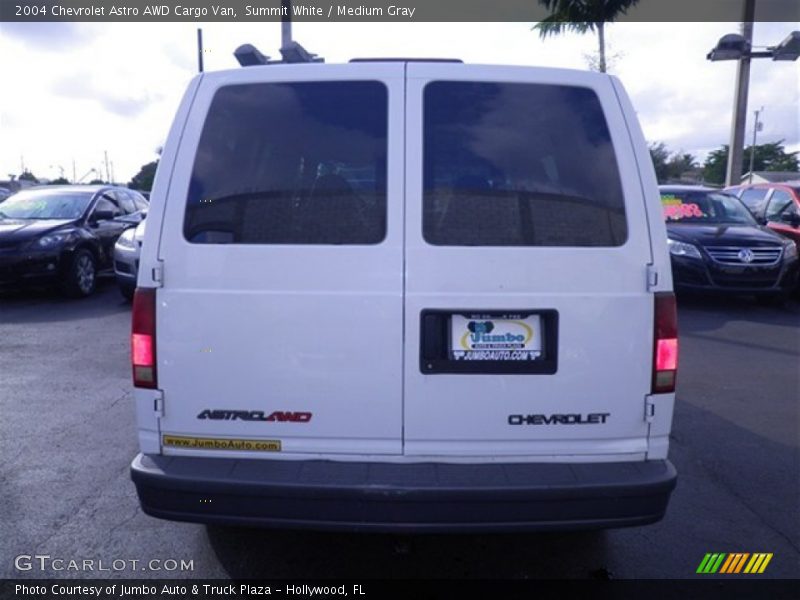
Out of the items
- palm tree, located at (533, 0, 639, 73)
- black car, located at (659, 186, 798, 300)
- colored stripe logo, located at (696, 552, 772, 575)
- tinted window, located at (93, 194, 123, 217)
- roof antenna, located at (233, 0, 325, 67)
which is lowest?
colored stripe logo, located at (696, 552, 772, 575)

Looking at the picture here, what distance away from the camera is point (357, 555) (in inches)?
136

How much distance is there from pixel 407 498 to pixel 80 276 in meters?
9.05

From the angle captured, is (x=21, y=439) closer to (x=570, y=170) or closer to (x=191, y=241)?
(x=191, y=241)

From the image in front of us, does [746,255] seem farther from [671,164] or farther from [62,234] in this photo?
[671,164]

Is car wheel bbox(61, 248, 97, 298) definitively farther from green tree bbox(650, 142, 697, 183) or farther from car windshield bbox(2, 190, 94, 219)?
green tree bbox(650, 142, 697, 183)

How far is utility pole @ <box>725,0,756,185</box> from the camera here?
1677 centimetres

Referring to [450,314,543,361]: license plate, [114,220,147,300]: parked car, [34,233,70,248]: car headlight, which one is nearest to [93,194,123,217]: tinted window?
[34,233,70,248]: car headlight

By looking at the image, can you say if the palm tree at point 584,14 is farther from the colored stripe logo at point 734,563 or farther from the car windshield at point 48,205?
the colored stripe logo at point 734,563

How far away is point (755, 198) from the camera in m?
12.6


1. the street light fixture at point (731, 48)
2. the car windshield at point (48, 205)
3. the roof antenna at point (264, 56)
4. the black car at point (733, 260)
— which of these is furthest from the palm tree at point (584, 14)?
the roof antenna at point (264, 56)

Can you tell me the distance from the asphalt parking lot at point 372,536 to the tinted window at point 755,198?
249 inches

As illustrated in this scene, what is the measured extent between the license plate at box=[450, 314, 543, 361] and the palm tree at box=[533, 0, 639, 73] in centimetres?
1655

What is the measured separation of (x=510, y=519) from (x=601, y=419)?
0.56 m

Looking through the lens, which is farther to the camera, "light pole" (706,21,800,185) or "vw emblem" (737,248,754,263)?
"light pole" (706,21,800,185)
